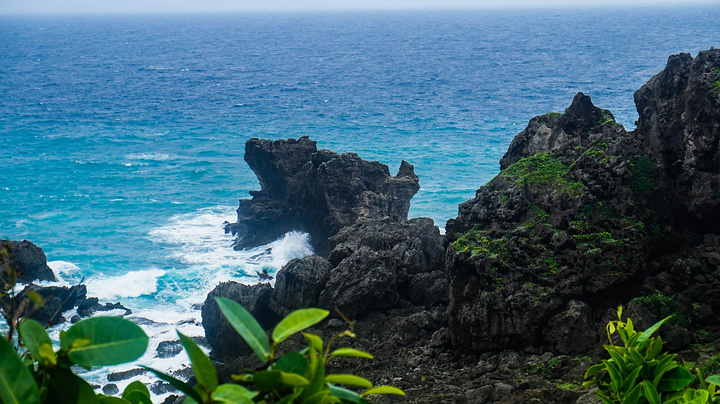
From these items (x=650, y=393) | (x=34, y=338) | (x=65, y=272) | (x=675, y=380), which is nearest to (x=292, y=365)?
(x=34, y=338)

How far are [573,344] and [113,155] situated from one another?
4695 centimetres

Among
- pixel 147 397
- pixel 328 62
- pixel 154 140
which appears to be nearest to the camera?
pixel 147 397

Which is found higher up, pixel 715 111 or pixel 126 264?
pixel 715 111

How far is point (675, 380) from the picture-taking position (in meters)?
5.22

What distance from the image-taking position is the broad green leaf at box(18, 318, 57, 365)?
2516 millimetres

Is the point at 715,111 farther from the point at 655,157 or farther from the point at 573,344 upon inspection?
the point at 573,344

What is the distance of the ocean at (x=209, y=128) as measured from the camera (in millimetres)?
31766

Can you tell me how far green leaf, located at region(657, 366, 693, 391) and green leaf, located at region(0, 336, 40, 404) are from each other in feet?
15.9

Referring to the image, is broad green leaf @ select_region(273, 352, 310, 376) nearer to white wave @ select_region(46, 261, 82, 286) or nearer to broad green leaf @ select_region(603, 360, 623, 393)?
broad green leaf @ select_region(603, 360, 623, 393)

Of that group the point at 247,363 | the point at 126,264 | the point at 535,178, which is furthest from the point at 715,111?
the point at 126,264

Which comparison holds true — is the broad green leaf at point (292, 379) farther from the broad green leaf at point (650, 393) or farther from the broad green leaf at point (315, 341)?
the broad green leaf at point (650, 393)

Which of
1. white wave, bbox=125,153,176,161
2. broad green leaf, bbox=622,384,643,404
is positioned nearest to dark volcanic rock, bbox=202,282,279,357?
broad green leaf, bbox=622,384,643,404

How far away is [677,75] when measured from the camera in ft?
58.4

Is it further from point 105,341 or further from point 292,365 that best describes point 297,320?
point 105,341
